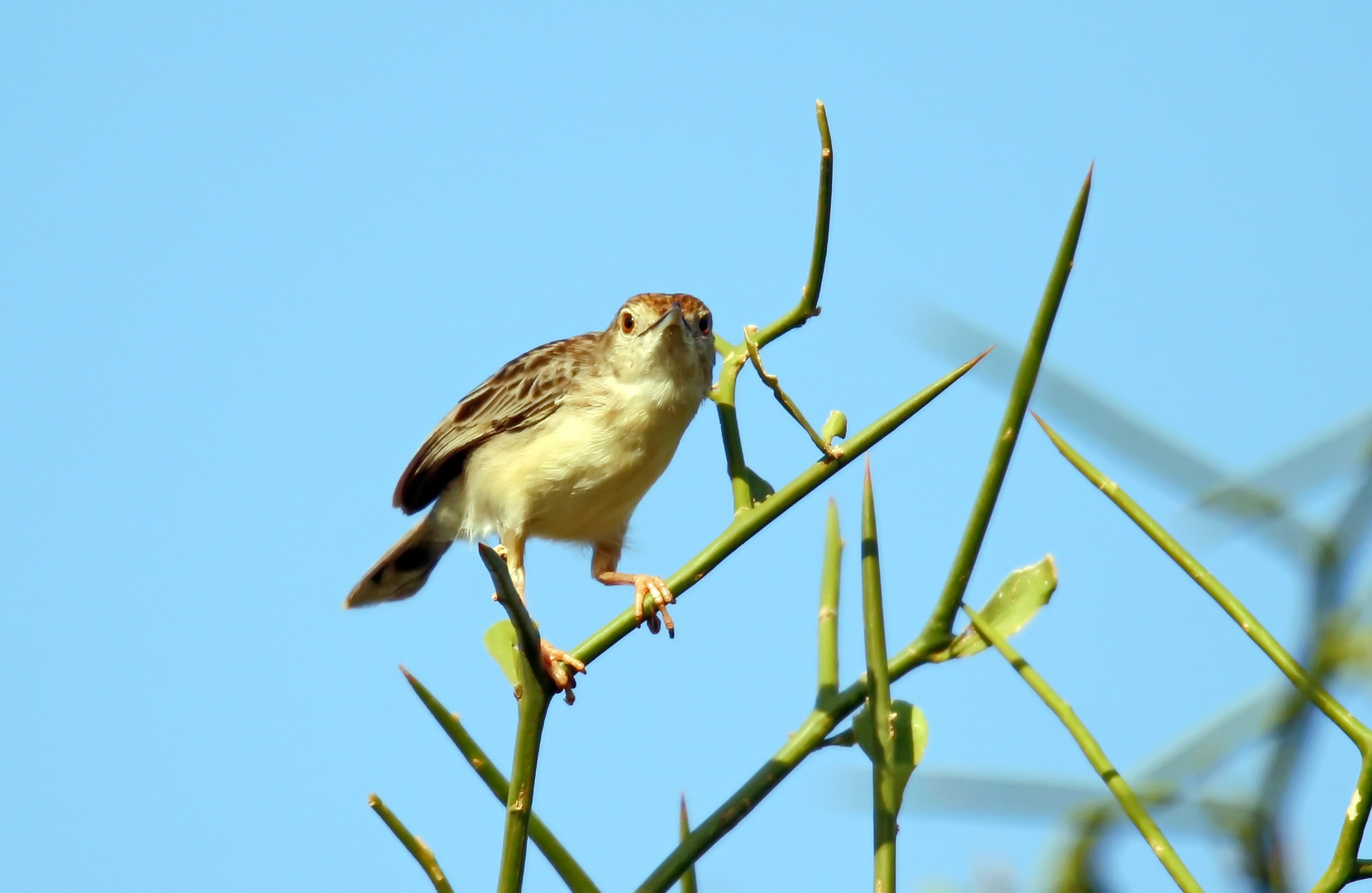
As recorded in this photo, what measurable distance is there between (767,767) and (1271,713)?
0.84 meters

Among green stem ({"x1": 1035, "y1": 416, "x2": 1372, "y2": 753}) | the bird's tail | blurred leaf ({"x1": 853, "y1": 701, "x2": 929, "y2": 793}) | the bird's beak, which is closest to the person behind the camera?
green stem ({"x1": 1035, "y1": 416, "x2": 1372, "y2": 753})

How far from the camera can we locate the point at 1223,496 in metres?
1.05

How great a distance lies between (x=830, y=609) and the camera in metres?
1.99

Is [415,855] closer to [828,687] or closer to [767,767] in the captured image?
[767,767]

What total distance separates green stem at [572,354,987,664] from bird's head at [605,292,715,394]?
3.41 metres

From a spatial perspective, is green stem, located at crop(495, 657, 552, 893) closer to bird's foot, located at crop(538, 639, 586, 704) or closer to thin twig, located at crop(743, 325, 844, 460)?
thin twig, located at crop(743, 325, 844, 460)

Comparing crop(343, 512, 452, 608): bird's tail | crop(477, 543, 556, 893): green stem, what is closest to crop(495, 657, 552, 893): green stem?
crop(477, 543, 556, 893): green stem

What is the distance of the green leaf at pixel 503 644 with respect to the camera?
243cm

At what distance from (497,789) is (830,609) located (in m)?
0.54

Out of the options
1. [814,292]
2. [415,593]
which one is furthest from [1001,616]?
[415,593]

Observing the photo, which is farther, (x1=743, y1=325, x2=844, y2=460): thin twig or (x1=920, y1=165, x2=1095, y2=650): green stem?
(x1=743, y1=325, x2=844, y2=460): thin twig

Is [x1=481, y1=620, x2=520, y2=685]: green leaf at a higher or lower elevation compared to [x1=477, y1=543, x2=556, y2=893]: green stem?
higher

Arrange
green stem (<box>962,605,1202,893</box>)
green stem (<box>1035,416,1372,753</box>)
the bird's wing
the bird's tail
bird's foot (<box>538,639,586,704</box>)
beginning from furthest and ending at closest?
the bird's tail < the bird's wing < bird's foot (<box>538,639,586,704</box>) < green stem (<box>962,605,1202,893</box>) < green stem (<box>1035,416,1372,753</box>)

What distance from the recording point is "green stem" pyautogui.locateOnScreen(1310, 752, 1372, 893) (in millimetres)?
1279
